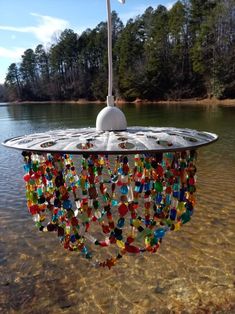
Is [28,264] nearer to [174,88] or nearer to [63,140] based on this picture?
[63,140]

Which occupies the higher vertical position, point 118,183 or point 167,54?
point 167,54

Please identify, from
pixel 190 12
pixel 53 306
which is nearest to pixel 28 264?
pixel 53 306

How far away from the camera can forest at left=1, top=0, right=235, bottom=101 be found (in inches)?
2270

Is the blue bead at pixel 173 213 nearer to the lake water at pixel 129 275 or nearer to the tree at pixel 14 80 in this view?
the lake water at pixel 129 275

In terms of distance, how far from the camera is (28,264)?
6441 mm

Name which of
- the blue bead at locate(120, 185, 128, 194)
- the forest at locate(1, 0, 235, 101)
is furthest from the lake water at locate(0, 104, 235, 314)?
the forest at locate(1, 0, 235, 101)

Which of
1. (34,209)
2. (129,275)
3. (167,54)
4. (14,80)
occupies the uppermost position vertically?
(167,54)

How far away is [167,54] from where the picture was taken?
225ft

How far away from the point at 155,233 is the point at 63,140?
193cm

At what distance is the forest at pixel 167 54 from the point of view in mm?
57656

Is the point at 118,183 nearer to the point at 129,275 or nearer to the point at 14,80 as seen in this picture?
the point at 129,275

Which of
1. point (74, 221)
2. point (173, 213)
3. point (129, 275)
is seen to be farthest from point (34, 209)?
point (129, 275)

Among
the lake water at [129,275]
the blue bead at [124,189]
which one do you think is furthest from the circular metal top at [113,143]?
the lake water at [129,275]

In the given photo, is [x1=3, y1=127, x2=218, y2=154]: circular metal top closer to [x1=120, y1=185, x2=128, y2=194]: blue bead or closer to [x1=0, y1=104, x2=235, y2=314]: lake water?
[x1=120, y1=185, x2=128, y2=194]: blue bead
